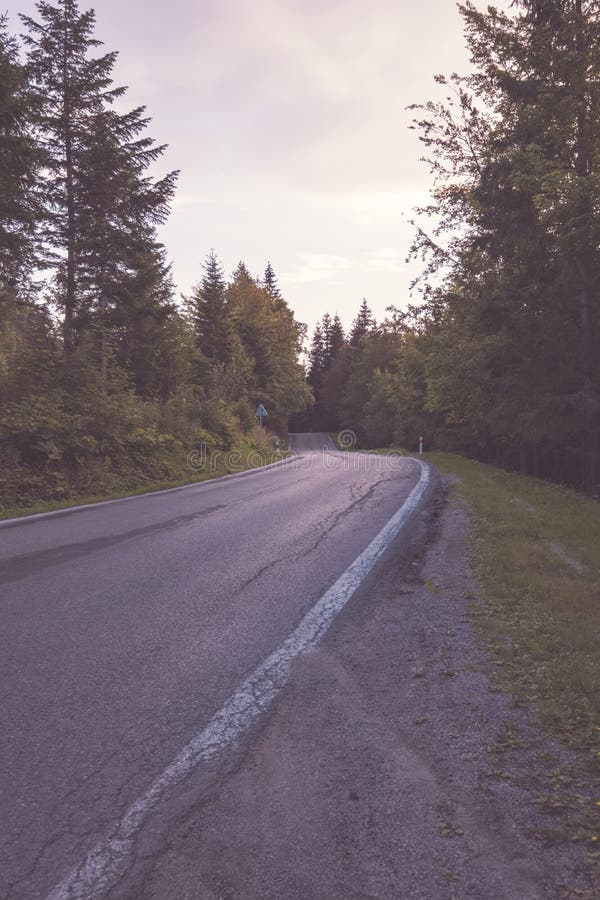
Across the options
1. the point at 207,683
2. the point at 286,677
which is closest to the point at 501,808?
the point at 286,677

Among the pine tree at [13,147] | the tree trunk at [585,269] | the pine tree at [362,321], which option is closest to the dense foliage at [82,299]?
the pine tree at [13,147]

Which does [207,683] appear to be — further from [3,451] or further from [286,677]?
[3,451]

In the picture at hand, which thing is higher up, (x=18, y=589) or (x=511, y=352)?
(x=511, y=352)

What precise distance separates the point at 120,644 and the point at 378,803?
2.32 meters

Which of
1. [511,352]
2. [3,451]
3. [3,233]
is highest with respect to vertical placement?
[3,233]

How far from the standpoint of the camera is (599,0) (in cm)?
1398

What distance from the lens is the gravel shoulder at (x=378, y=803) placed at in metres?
1.94

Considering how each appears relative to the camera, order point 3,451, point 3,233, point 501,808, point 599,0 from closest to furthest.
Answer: point 501,808 → point 3,451 → point 3,233 → point 599,0

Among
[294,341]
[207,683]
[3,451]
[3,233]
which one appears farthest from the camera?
[294,341]

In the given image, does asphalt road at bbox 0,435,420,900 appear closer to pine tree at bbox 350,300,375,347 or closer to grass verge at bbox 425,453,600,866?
grass verge at bbox 425,453,600,866

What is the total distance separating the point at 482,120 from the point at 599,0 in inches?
194

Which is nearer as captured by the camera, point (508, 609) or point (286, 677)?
point (286, 677)

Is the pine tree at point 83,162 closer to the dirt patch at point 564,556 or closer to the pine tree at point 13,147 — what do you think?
the pine tree at point 13,147

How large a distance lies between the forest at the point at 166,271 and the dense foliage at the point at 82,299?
2.1 inches
